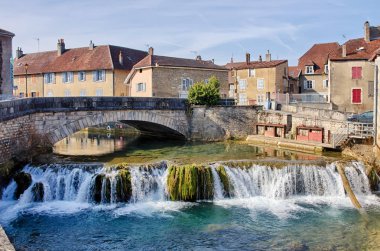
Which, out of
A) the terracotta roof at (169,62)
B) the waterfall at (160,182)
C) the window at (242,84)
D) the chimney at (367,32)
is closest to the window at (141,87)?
the terracotta roof at (169,62)

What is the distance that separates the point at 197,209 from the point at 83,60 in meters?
28.2

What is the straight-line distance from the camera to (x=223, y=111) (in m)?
29.1

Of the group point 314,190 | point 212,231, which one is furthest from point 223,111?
point 212,231

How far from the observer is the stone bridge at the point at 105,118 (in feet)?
64.0

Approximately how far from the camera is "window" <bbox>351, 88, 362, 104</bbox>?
33.0m

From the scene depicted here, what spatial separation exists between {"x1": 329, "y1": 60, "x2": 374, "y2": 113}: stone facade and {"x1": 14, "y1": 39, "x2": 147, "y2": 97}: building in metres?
18.8

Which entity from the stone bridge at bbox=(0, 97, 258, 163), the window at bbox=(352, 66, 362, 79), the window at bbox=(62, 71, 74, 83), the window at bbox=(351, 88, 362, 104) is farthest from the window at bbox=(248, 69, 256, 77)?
the window at bbox=(62, 71, 74, 83)

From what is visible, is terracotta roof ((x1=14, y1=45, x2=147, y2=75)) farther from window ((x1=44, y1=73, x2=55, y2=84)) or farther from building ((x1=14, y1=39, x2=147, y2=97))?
window ((x1=44, y1=73, x2=55, y2=84))

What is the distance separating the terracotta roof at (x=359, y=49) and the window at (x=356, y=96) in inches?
101

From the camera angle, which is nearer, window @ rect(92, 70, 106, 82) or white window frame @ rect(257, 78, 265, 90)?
window @ rect(92, 70, 106, 82)

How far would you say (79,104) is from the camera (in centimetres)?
2345

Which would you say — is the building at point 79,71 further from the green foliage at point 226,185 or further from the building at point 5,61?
the green foliage at point 226,185

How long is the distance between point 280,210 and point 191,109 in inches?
559

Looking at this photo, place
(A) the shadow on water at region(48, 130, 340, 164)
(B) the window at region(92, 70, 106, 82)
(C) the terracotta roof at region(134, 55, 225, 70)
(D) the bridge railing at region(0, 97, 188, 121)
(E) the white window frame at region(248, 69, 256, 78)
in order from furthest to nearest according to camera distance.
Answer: (E) the white window frame at region(248, 69, 256, 78) → (B) the window at region(92, 70, 106, 82) → (C) the terracotta roof at region(134, 55, 225, 70) → (A) the shadow on water at region(48, 130, 340, 164) → (D) the bridge railing at region(0, 97, 188, 121)
